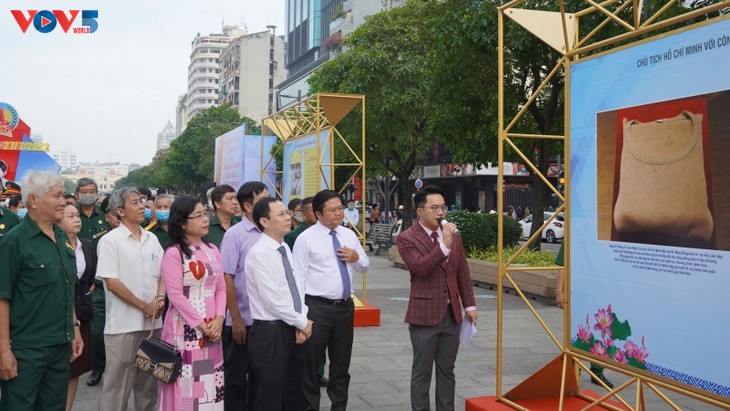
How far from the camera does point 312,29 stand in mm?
75812

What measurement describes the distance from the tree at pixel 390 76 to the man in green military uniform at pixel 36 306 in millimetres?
18928

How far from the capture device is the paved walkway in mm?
6199

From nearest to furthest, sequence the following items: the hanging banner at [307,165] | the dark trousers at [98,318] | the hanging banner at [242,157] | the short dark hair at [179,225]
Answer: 1. the short dark hair at [179,225]
2. the dark trousers at [98,318]
3. the hanging banner at [307,165]
4. the hanging banner at [242,157]

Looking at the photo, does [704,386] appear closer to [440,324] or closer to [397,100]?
[440,324]

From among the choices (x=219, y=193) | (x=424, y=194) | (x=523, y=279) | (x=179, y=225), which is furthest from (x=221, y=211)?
(x=523, y=279)

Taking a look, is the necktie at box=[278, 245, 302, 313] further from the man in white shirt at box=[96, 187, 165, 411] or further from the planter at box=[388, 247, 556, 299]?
the planter at box=[388, 247, 556, 299]

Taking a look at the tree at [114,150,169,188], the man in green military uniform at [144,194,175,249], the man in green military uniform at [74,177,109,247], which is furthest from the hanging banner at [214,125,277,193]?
the tree at [114,150,169,188]

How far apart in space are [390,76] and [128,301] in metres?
19.5

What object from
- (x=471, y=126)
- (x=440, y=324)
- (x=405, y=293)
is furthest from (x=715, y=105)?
(x=471, y=126)

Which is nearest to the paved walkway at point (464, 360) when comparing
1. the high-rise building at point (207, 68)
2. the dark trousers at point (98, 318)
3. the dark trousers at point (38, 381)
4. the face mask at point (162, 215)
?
the dark trousers at point (98, 318)

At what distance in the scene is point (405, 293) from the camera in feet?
45.2

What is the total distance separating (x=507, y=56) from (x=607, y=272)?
35.8ft

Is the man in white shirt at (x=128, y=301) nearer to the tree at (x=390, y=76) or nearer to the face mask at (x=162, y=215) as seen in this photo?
the face mask at (x=162, y=215)

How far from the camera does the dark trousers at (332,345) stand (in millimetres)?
5426
